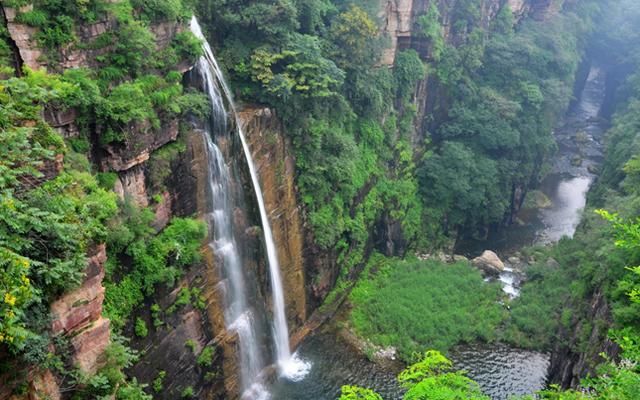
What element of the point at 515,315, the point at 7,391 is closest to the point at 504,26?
the point at 515,315

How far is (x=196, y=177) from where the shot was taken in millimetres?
15547

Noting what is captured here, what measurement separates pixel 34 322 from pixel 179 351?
7.04m

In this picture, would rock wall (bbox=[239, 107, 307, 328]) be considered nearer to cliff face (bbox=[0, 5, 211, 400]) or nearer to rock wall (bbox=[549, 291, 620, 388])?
cliff face (bbox=[0, 5, 211, 400])

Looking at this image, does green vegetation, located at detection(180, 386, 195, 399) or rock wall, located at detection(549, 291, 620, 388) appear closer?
green vegetation, located at detection(180, 386, 195, 399)

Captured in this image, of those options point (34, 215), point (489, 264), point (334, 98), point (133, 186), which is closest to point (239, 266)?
point (133, 186)

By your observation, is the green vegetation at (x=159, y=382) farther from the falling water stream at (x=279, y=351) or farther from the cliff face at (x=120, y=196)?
the falling water stream at (x=279, y=351)

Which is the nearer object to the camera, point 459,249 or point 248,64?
point 248,64

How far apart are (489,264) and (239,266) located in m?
14.8

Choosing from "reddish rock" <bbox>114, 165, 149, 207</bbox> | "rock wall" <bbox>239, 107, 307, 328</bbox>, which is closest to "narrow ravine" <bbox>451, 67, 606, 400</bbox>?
"rock wall" <bbox>239, 107, 307, 328</bbox>

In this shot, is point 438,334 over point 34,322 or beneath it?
beneath

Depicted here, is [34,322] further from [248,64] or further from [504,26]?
[504,26]

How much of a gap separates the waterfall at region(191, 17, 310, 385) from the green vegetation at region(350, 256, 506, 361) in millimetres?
3394

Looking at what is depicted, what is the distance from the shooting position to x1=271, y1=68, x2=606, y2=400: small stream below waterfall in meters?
18.8

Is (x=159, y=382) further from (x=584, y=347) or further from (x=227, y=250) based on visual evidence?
(x=584, y=347)
